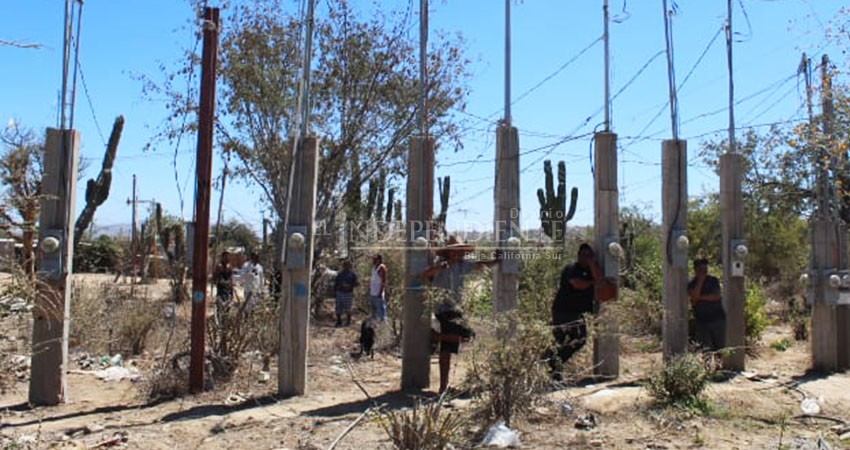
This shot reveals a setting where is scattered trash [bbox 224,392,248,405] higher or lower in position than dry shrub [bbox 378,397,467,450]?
lower

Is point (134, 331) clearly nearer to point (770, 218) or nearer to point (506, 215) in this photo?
point (506, 215)

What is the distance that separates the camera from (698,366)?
745 cm

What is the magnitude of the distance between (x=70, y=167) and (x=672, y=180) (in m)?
6.92

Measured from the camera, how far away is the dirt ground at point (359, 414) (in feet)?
21.2

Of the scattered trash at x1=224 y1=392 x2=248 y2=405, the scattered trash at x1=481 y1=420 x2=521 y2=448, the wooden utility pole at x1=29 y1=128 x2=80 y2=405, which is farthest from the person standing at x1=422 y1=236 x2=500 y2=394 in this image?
the wooden utility pole at x1=29 y1=128 x2=80 y2=405

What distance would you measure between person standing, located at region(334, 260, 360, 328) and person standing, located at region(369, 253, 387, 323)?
3.00ft

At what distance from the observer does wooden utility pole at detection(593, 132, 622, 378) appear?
9.36 m

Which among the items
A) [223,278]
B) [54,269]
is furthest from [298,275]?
[223,278]

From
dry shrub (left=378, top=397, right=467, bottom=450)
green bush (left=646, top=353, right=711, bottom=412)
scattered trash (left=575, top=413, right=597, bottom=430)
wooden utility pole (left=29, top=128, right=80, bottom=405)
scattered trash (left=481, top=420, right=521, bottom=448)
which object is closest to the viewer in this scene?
dry shrub (left=378, top=397, right=467, bottom=450)

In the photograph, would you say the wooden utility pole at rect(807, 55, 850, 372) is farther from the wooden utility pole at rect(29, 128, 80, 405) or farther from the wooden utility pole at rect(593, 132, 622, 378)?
the wooden utility pole at rect(29, 128, 80, 405)

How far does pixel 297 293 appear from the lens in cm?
841

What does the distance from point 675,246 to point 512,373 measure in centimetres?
386

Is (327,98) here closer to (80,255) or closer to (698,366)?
(698,366)

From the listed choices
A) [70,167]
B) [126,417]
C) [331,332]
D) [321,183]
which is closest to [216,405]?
[126,417]
